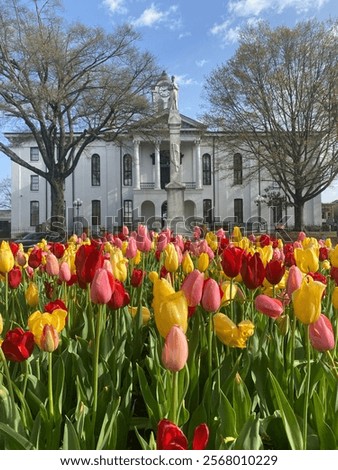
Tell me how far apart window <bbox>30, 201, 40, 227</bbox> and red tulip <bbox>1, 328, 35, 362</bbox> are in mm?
46770

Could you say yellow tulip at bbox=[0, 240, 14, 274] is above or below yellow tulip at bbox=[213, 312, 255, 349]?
above

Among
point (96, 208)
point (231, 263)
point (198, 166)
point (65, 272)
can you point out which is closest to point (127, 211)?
point (96, 208)

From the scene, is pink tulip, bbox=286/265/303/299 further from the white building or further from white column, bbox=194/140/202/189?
white column, bbox=194/140/202/189

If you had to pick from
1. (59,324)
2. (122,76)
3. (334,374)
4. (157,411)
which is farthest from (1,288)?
(122,76)

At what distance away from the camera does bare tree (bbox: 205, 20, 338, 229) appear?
18.9 meters

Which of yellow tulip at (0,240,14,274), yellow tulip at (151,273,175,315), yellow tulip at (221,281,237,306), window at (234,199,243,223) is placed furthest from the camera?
window at (234,199,243,223)

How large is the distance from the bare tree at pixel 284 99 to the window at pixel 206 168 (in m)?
23.9

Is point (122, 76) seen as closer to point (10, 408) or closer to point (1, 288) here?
point (1, 288)

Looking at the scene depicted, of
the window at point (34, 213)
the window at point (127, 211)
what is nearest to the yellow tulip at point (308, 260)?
the window at point (127, 211)

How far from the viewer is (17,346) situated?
1156mm

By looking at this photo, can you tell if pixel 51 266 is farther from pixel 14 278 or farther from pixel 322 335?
pixel 322 335

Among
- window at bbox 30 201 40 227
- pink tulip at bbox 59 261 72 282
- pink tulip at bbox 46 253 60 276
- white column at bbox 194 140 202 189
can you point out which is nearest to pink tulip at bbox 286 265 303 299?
pink tulip at bbox 59 261 72 282

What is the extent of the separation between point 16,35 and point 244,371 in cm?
1990

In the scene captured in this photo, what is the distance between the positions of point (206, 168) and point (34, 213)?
18.3 meters
